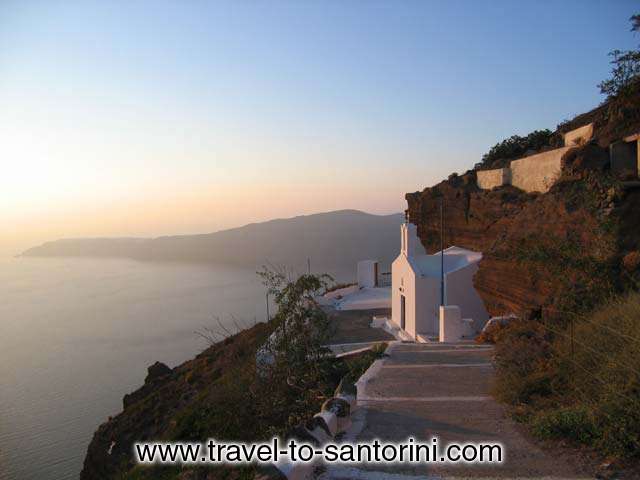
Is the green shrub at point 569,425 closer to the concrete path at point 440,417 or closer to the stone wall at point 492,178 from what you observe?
the concrete path at point 440,417

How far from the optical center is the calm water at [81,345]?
16248mm

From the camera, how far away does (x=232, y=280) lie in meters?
54.8

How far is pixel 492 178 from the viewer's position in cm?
1861

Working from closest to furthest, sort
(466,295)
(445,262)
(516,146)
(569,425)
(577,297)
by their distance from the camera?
1. (569,425)
2. (577,297)
3. (466,295)
4. (445,262)
5. (516,146)

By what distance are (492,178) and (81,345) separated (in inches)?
995

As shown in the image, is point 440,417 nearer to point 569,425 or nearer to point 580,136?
point 569,425

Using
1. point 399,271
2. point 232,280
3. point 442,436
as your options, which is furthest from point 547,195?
point 232,280

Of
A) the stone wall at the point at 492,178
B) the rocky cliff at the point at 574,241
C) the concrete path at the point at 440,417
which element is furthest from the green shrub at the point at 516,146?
the concrete path at the point at 440,417

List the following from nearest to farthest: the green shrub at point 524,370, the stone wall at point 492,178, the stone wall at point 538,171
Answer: the green shrub at point 524,370 → the stone wall at point 538,171 → the stone wall at point 492,178

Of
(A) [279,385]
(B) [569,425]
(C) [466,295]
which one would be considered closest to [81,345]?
(C) [466,295]

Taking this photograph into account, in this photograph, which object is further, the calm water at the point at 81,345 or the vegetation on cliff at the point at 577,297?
the calm water at the point at 81,345

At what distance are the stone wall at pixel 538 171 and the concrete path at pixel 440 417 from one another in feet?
28.2

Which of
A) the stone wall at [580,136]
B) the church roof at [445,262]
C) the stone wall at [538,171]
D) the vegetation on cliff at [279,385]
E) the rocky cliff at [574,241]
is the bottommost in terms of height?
the vegetation on cliff at [279,385]

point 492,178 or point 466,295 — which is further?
point 492,178
